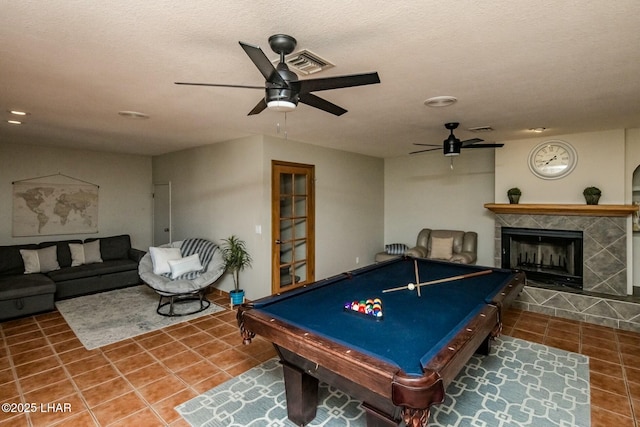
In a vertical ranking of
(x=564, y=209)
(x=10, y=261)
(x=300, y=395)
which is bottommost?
(x=300, y=395)

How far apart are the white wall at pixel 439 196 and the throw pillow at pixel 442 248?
533 millimetres

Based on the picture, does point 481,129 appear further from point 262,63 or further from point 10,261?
point 10,261

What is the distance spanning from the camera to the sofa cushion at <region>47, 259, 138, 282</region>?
4918 millimetres

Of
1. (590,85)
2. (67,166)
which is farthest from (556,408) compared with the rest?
(67,166)

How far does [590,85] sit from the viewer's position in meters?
2.63

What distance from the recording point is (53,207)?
5703 mm

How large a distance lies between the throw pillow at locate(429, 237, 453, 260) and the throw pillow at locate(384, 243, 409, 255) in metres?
0.74

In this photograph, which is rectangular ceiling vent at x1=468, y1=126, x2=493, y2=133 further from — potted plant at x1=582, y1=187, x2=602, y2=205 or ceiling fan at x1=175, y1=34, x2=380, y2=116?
ceiling fan at x1=175, y1=34, x2=380, y2=116

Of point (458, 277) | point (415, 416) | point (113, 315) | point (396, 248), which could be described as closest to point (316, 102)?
point (415, 416)

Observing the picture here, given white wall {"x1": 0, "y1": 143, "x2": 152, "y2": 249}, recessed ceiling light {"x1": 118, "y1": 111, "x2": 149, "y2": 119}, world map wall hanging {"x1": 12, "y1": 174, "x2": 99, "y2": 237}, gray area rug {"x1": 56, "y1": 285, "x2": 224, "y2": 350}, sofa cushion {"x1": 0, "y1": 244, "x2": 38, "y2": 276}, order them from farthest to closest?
world map wall hanging {"x1": 12, "y1": 174, "x2": 99, "y2": 237} → white wall {"x1": 0, "y1": 143, "x2": 152, "y2": 249} → sofa cushion {"x1": 0, "y1": 244, "x2": 38, "y2": 276} → gray area rug {"x1": 56, "y1": 285, "x2": 224, "y2": 350} → recessed ceiling light {"x1": 118, "y1": 111, "x2": 149, "y2": 119}

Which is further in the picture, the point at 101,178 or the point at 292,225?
the point at 101,178

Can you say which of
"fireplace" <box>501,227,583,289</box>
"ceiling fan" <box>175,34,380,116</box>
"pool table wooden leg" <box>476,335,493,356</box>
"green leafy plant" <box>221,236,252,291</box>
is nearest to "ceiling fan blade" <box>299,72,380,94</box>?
"ceiling fan" <box>175,34,380,116</box>

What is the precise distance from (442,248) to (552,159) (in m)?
2.15

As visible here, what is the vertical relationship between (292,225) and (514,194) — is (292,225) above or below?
below
